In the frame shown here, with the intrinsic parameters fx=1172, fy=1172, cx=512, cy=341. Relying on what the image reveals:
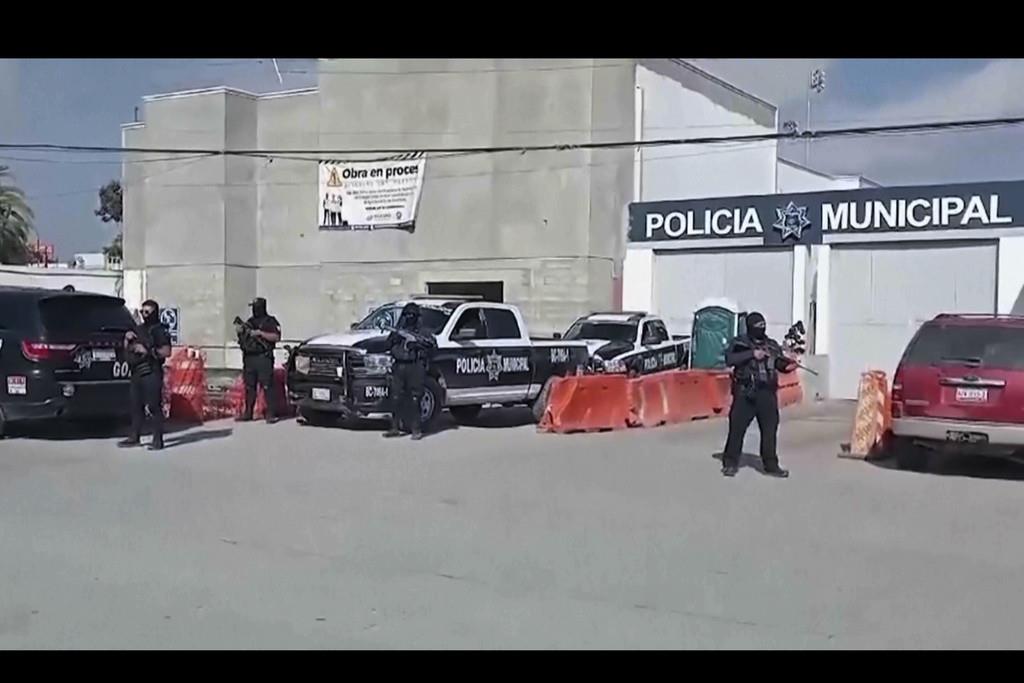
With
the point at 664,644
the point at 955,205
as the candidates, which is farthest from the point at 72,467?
the point at 955,205

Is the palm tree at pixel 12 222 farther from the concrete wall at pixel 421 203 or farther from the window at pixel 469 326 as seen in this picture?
the window at pixel 469 326

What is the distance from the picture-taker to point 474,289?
104 ft

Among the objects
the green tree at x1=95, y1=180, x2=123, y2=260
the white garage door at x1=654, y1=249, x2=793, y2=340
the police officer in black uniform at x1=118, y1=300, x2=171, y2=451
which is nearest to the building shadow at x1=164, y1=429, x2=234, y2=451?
the police officer in black uniform at x1=118, y1=300, x2=171, y2=451

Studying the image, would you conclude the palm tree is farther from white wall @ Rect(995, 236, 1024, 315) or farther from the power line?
white wall @ Rect(995, 236, 1024, 315)

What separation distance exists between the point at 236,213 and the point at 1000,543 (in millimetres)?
31025

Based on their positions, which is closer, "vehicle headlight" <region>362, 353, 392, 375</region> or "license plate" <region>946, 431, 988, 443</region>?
"license plate" <region>946, 431, 988, 443</region>

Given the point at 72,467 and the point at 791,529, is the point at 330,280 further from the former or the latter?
the point at 791,529

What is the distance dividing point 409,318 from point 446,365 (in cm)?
95

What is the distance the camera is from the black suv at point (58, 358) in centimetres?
1462

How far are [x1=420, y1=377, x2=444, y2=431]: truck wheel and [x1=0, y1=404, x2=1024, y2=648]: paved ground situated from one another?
77.7 inches

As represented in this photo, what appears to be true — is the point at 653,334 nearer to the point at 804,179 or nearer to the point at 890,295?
the point at 890,295

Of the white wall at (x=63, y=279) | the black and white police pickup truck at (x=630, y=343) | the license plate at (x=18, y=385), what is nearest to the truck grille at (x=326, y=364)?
the license plate at (x=18, y=385)

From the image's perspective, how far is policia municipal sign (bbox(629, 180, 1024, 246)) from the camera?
24.1 meters

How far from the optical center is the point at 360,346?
16375 mm
